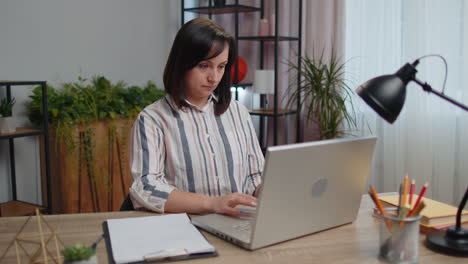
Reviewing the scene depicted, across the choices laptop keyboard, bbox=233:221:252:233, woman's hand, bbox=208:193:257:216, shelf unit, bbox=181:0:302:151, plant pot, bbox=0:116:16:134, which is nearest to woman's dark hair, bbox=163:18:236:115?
woman's hand, bbox=208:193:257:216

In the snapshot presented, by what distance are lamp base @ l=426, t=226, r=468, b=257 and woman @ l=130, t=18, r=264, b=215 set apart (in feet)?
2.03

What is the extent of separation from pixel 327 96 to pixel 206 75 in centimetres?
183

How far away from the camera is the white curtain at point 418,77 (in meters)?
2.85

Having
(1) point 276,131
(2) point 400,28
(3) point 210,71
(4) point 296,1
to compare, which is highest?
(4) point 296,1

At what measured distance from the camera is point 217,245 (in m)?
1.13

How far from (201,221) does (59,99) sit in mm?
1980

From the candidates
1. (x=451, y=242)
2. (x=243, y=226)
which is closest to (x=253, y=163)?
(x=243, y=226)

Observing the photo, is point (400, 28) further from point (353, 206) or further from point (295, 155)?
point (295, 155)

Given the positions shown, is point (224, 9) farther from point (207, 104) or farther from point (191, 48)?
point (191, 48)

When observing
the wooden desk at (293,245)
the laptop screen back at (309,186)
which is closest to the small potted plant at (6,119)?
the wooden desk at (293,245)

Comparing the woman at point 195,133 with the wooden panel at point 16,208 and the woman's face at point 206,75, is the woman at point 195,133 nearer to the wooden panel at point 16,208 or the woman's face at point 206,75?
the woman's face at point 206,75

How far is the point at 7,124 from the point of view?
267cm

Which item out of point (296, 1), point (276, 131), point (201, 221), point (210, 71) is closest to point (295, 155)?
point (201, 221)

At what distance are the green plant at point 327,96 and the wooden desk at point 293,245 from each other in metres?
1.97
